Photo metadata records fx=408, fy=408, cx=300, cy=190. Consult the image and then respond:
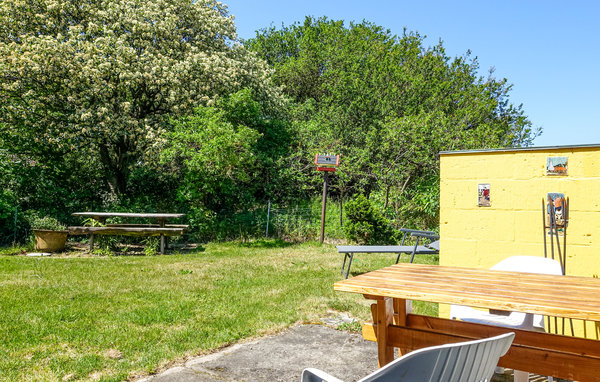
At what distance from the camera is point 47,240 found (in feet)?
29.8

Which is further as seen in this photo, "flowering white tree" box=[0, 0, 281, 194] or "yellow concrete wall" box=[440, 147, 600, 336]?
"flowering white tree" box=[0, 0, 281, 194]

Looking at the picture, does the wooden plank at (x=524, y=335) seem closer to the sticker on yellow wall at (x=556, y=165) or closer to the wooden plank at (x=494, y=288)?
the wooden plank at (x=494, y=288)

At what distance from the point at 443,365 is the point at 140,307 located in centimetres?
407

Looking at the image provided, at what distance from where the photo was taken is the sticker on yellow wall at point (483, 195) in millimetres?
3666

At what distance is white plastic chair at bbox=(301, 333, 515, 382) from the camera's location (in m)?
1.09

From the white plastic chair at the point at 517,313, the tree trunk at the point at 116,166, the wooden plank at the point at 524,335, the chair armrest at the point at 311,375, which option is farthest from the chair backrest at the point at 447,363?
the tree trunk at the point at 116,166

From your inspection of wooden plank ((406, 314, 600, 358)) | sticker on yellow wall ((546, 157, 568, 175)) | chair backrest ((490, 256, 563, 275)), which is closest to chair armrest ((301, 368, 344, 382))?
wooden plank ((406, 314, 600, 358))

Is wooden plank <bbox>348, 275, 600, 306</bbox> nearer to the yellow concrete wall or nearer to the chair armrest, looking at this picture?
the chair armrest

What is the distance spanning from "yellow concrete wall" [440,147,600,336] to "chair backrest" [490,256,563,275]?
0.52 m

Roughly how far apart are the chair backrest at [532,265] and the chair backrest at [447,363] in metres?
1.81

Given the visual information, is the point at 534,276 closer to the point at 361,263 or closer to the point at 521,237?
the point at 521,237

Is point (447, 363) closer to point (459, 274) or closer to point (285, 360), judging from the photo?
point (459, 274)

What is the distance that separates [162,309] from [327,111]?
13603mm

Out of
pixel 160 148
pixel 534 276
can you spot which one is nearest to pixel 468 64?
pixel 160 148
